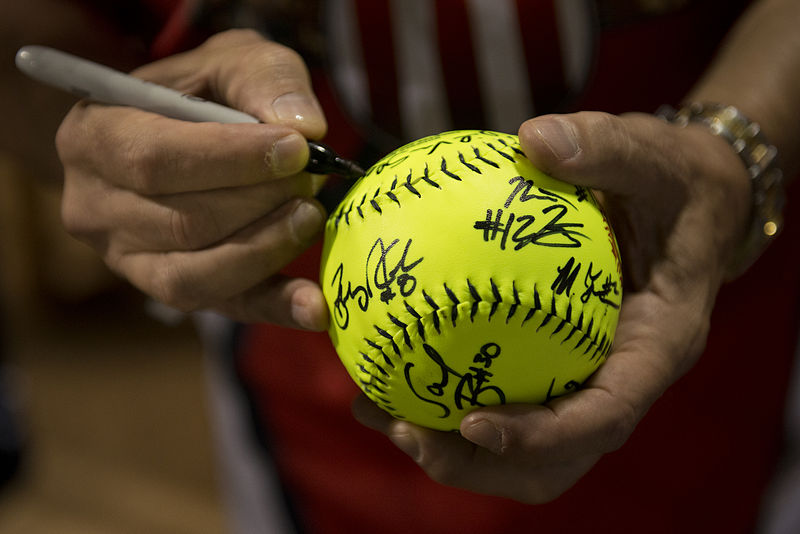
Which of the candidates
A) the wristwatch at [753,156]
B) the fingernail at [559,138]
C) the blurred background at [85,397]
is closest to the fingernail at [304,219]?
the fingernail at [559,138]

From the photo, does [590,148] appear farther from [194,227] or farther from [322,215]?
[194,227]

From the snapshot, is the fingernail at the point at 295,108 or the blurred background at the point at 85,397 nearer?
the fingernail at the point at 295,108

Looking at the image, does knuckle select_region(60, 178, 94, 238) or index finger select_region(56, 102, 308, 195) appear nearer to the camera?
index finger select_region(56, 102, 308, 195)

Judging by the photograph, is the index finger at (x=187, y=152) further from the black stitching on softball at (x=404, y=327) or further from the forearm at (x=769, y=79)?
the forearm at (x=769, y=79)

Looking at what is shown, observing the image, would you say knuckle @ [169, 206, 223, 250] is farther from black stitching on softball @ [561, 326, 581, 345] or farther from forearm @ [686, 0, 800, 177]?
forearm @ [686, 0, 800, 177]

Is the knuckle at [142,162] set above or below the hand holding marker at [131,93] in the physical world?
below

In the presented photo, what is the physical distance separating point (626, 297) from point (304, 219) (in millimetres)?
338

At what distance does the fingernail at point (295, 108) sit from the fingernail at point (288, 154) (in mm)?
29

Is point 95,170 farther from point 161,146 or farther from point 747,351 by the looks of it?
point 747,351

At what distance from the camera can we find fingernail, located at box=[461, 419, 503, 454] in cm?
56

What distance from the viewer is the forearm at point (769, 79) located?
732mm

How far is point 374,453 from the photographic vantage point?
0.98 metres
